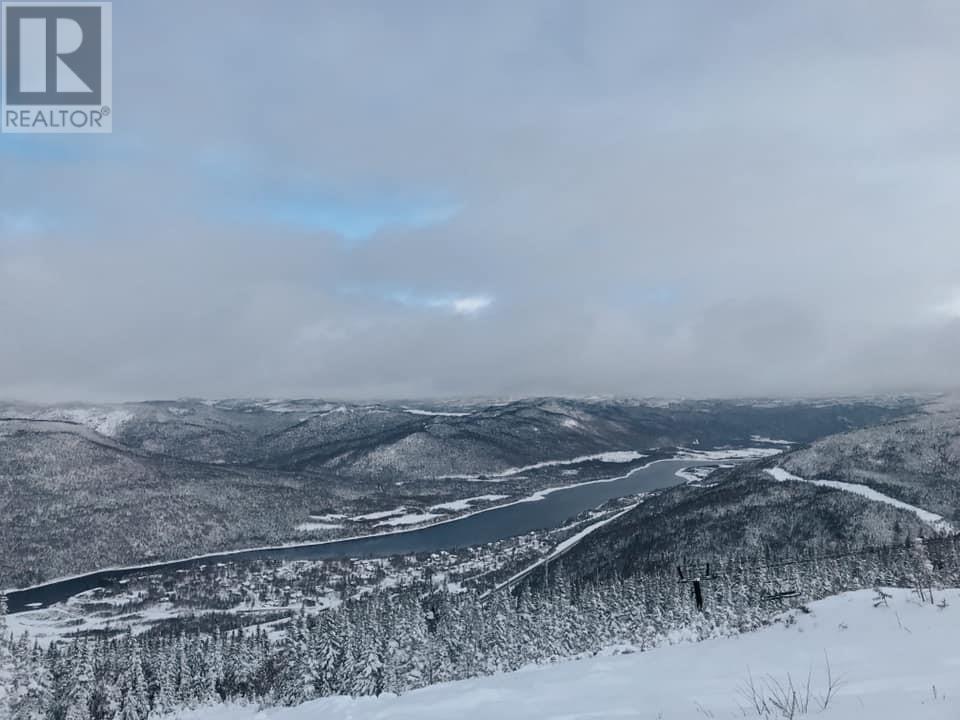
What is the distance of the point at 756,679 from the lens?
1603cm

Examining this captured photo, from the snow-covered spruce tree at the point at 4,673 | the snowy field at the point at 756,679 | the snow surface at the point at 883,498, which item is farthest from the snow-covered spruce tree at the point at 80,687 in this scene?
the snow surface at the point at 883,498

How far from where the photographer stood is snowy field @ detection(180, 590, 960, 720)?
12016 millimetres

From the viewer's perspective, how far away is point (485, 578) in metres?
186

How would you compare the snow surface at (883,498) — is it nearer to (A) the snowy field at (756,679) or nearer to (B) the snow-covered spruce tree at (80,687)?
(A) the snowy field at (756,679)

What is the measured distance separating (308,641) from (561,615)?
94.8 feet

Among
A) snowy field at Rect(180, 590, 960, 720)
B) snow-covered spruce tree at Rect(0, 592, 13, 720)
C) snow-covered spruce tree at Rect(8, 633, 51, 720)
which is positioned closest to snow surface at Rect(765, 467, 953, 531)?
snowy field at Rect(180, 590, 960, 720)

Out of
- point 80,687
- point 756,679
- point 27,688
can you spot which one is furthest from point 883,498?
point 27,688

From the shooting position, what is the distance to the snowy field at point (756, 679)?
39.4 ft

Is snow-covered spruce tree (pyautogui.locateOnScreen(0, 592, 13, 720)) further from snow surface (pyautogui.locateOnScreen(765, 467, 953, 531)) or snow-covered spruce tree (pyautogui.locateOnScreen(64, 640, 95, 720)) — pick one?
snow surface (pyautogui.locateOnScreen(765, 467, 953, 531))

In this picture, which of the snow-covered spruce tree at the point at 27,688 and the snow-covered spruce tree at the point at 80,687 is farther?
the snow-covered spruce tree at the point at 80,687

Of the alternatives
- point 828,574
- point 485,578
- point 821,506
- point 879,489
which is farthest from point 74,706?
point 879,489

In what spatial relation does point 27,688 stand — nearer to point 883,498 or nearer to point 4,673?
point 4,673

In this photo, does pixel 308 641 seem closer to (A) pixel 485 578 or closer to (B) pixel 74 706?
(B) pixel 74 706

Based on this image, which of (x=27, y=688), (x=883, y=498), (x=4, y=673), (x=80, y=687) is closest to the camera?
(x=4, y=673)
